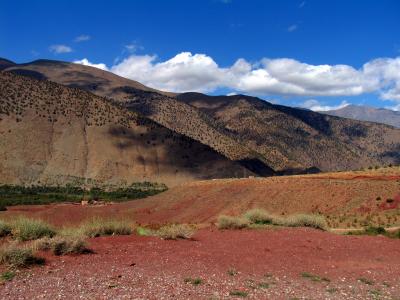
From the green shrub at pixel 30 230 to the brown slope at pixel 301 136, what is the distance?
113298mm

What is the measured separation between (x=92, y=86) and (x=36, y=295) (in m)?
182

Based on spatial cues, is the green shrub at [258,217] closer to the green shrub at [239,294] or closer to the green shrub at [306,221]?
the green shrub at [306,221]

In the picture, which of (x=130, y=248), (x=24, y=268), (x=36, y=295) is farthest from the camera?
(x=130, y=248)

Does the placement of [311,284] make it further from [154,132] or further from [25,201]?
[154,132]

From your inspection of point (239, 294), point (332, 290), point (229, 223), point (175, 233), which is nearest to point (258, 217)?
point (229, 223)

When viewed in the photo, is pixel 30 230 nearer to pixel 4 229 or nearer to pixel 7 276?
pixel 4 229

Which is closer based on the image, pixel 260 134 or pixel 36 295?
pixel 36 295

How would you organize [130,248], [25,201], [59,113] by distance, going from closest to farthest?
[130,248], [25,201], [59,113]

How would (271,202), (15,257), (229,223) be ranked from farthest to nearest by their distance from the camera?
(271,202) < (229,223) < (15,257)

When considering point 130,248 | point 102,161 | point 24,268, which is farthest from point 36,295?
point 102,161

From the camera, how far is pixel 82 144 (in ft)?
310

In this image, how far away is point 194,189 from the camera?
2068 inches

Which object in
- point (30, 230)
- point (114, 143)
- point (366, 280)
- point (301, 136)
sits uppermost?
point (301, 136)

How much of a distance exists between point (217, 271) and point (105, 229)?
19.7 ft
